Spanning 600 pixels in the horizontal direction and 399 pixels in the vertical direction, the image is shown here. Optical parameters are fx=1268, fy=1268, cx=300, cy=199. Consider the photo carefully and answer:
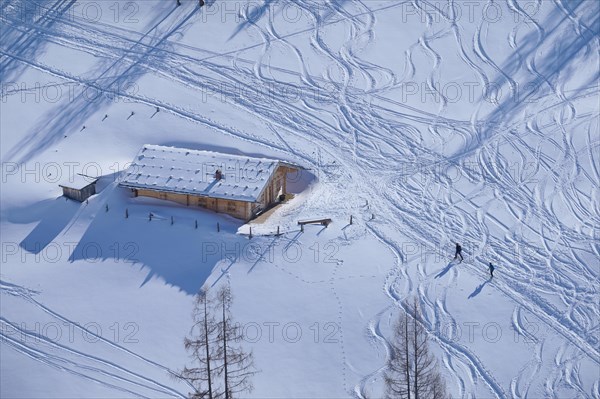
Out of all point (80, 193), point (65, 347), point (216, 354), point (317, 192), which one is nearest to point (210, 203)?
point (317, 192)

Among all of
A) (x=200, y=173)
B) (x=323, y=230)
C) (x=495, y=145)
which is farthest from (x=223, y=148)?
(x=495, y=145)

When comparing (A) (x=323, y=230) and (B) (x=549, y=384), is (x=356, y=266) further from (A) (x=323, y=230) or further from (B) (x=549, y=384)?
(B) (x=549, y=384)

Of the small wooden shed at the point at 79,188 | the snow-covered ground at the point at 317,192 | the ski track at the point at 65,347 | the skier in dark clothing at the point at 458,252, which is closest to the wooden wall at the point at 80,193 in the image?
the small wooden shed at the point at 79,188

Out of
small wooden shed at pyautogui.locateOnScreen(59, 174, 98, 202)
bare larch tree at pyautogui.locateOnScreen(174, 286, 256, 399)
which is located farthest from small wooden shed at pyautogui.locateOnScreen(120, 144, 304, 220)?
bare larch tree at pyautogui.locateOnScreen(174, 286, 256, 399)

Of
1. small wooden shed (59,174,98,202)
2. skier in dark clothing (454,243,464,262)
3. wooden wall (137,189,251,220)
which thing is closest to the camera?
skier in dark clothing (454,243,464,262)

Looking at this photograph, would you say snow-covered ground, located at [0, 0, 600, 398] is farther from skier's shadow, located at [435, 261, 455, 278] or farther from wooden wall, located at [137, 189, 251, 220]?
wooden wall, located at [137, 189, 251, 220]
